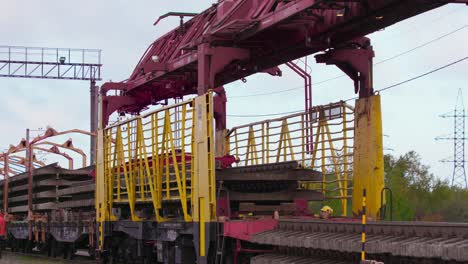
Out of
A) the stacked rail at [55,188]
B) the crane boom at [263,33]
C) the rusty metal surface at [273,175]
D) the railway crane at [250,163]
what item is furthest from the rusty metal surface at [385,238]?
the stacked rail at [55,188]

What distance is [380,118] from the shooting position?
12.8 m

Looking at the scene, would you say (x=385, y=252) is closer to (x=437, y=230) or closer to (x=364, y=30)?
(x=437, y=230)

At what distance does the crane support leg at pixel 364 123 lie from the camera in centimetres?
1269

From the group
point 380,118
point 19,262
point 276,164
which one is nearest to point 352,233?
point 380,118

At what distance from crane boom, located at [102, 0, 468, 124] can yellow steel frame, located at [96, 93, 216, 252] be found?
0.77 m

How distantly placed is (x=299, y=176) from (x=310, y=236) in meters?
3.69

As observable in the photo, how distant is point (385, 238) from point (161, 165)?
6.27 metres

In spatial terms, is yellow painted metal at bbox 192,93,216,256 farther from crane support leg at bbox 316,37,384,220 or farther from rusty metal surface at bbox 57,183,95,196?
rusty metal surface at bbox 57,183,95,196

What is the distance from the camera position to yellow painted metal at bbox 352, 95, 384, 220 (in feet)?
41.6

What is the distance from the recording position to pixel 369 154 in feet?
41.9

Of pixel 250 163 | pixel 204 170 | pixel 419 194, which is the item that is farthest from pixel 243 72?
pixel 419 194

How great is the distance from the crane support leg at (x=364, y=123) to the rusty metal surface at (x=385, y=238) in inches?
81.2

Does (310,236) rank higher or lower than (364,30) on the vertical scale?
lower

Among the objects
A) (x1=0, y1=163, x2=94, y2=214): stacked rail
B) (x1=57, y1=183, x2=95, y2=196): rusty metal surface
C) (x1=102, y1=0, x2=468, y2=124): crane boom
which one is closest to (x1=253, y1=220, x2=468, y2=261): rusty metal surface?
(x1=102, y1=0, x2=468, y2=124): crane boom
